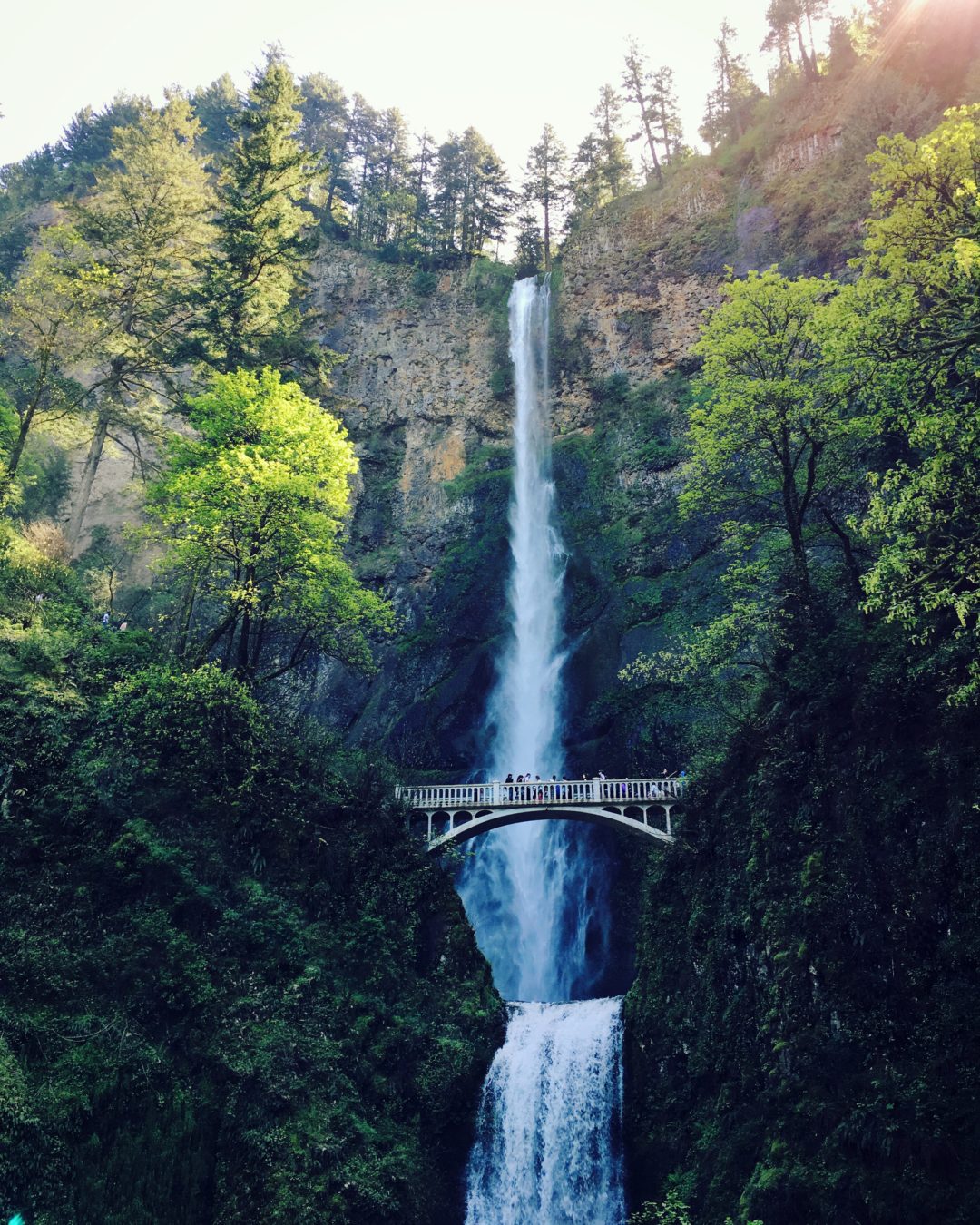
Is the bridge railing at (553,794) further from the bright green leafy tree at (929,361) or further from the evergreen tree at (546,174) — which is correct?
the evergreen tree at (546,174)

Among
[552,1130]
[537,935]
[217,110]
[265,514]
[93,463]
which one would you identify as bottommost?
[552,1130]

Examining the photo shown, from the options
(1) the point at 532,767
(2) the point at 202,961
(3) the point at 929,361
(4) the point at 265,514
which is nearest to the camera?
(3) the point at 929,361

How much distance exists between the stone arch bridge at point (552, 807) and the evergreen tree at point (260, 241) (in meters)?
14.6

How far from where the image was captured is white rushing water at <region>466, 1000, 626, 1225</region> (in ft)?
56.5

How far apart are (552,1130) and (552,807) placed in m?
7.95

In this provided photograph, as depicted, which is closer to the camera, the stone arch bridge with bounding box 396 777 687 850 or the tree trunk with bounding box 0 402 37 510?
the tree trunk with bounding box 0 402 37 510

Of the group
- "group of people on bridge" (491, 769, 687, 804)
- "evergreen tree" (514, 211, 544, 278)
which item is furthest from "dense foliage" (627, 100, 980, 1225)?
"evergreen tree" (514, 211, 544, 278)

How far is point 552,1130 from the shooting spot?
1825cm

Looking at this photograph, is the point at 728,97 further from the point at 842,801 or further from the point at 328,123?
the point at 842,801

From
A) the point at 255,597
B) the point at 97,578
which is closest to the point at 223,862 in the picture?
the point at 255,597

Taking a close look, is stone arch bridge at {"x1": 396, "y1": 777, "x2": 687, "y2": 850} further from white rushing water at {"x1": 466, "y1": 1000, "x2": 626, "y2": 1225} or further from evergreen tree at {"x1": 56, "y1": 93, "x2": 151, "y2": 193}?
evergreen tree at {"x1": 56, "y1": 93, "x2": 151, "y2": 193}

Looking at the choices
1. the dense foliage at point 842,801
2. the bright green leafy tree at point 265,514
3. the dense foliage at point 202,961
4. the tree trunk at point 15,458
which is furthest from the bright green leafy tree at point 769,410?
the tree trunk at point 15,458

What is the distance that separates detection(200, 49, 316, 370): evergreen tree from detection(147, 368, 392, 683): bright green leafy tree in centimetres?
301

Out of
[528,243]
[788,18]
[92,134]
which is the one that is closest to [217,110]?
[92,134]
